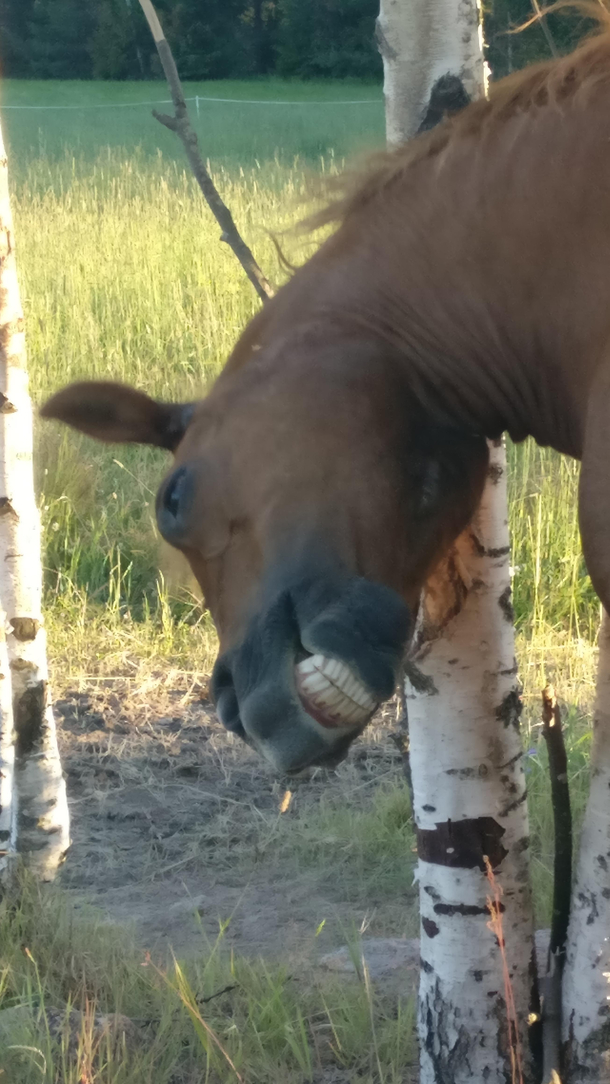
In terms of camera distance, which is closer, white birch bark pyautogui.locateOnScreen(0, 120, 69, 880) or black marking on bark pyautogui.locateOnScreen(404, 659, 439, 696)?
black marking on bark pyautogui.locateOnScreen(404, 659, 439, 696)

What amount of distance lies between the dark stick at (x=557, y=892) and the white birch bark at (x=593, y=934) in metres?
0.05

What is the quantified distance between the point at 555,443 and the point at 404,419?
259 millimetres

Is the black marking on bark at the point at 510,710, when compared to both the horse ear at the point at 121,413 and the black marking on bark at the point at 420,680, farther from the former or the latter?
the horse ear at the point at 121,413

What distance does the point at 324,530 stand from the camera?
142cm

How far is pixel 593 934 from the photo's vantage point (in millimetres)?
1845

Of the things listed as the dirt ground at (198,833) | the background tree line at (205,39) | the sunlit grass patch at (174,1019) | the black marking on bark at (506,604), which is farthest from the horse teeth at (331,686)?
the background tree line at (205,39)

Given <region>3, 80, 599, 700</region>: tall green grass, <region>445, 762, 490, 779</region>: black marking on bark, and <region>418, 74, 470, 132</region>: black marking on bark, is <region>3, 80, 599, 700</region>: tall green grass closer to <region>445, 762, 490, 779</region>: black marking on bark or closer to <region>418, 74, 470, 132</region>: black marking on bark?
<region>418, 74, 470, 132</region>: black marking on bark

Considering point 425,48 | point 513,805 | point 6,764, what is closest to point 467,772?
point 513,805

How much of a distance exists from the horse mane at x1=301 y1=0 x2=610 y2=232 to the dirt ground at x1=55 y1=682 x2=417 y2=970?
5.69ft

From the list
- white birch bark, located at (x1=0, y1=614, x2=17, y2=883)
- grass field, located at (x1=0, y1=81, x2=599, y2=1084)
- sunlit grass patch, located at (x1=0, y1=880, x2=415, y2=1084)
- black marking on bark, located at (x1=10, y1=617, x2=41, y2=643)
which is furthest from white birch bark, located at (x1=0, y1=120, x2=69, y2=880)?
sunlit grass patch, located at (x1=0, y1=880, x2=415, y2=1084)

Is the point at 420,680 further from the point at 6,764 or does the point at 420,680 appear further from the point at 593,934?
the point at 6,764

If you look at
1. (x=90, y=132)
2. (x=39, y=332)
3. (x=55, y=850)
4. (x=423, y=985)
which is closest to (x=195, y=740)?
(x=55, y=850)

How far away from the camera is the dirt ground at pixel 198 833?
295cm

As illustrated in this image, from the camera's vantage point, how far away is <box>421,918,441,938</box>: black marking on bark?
196 centimetres
